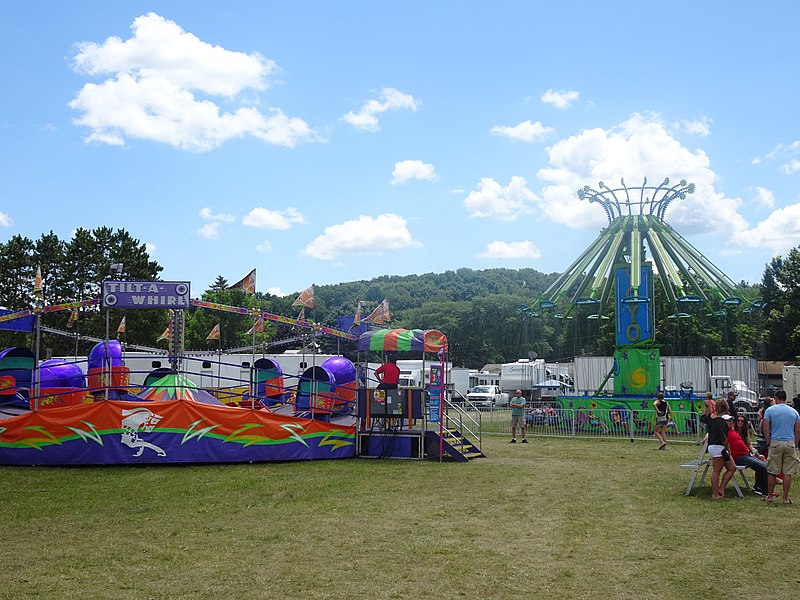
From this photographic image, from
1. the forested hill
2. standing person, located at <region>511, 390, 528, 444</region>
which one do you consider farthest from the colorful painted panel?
the forested hill

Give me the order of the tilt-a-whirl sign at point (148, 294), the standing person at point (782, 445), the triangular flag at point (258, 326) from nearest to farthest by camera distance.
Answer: the standing person at point (782, 445), the tilt-a-whirl sign at point (148, 294), the triangular flag at point (258, 326)

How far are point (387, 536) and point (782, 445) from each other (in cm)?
591

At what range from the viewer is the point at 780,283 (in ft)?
180

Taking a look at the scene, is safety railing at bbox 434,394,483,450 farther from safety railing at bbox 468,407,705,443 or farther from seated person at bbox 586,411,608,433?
seated person at bbox 586,411,608,433

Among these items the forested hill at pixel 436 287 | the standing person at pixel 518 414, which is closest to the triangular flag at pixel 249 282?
the standing person at pixel 518 414

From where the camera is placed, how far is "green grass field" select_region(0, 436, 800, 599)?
22.9 feet

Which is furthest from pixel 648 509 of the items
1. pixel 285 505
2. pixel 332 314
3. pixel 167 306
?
pixel 332 314

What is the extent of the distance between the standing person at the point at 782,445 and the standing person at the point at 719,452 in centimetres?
56

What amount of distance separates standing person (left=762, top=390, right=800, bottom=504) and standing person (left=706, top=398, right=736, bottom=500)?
0.56 metres

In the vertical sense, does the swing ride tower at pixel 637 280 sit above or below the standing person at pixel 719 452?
above

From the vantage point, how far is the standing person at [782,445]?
10992 millimetres

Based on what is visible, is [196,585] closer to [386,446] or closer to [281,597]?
[281,597]

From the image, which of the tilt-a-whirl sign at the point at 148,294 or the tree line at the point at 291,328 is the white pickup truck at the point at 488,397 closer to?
the tree line at the point at 291,328

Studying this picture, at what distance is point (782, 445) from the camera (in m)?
11.0
